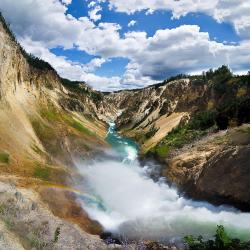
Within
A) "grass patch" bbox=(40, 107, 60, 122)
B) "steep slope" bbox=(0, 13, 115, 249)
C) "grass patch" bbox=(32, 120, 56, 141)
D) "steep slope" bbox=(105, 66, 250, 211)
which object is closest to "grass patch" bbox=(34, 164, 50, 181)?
"steep slope" bbox=(0, 13, 115, 249)

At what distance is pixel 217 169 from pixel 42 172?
67.7 ft

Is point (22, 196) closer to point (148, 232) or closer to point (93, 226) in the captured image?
point (93, 226)

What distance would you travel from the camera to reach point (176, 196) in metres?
56.5

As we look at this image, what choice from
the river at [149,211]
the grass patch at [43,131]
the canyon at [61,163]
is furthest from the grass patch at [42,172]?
the grass patch at [43,131]

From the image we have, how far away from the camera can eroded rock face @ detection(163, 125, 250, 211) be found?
157ft

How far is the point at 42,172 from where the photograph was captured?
5669 cm

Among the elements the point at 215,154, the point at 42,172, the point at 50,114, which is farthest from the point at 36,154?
the point at 215,154

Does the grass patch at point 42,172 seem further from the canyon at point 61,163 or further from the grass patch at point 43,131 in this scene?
the grass patch at point 43,131

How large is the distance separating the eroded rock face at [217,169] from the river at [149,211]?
1239 millimetres

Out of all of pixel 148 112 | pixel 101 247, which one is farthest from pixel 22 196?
pixel 148 112

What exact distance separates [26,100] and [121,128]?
89379 millimetres

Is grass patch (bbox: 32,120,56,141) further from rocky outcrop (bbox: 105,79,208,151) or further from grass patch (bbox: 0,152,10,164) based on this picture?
rocky outcrop (bbox: 105,79,208,151)

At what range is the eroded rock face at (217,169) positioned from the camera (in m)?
47.7

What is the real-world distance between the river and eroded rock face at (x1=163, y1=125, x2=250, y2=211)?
124cm
